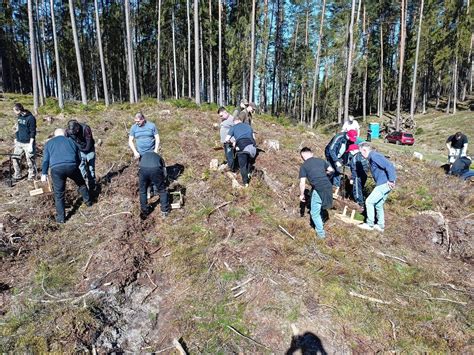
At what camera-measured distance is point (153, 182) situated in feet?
20.0

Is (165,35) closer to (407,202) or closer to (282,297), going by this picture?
(407,202)

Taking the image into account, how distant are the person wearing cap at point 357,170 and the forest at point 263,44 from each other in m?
20.6

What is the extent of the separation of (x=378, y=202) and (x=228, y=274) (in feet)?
11.6

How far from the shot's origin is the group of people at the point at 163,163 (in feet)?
18.6

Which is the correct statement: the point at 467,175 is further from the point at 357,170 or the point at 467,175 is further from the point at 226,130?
the point at 226,130

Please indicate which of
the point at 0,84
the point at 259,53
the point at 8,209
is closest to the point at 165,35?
the point at 259,53

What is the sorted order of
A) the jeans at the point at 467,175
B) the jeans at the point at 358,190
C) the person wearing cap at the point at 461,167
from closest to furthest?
the jeans at the point at 358,190, the jeans at the point at 467,175, the person wearing cap at the point at 461,167

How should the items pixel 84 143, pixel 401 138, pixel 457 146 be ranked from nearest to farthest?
pixel 84 143
pixel 457 146
pixel 401 138

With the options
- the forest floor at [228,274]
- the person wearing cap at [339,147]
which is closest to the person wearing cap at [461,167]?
the forest floor at [228,274]

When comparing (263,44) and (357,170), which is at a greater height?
(263,44)

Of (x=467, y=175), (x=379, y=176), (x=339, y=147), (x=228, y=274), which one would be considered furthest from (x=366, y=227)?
(x=467, y=175)

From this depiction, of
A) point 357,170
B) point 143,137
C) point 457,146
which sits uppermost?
point 143,137

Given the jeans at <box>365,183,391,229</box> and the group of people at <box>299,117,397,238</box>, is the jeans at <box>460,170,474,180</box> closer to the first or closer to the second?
the group of people at <box>299,117,397,238</box>

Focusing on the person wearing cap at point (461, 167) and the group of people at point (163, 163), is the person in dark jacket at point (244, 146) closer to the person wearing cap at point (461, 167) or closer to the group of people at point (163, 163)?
the group of people at point (163, 163)
